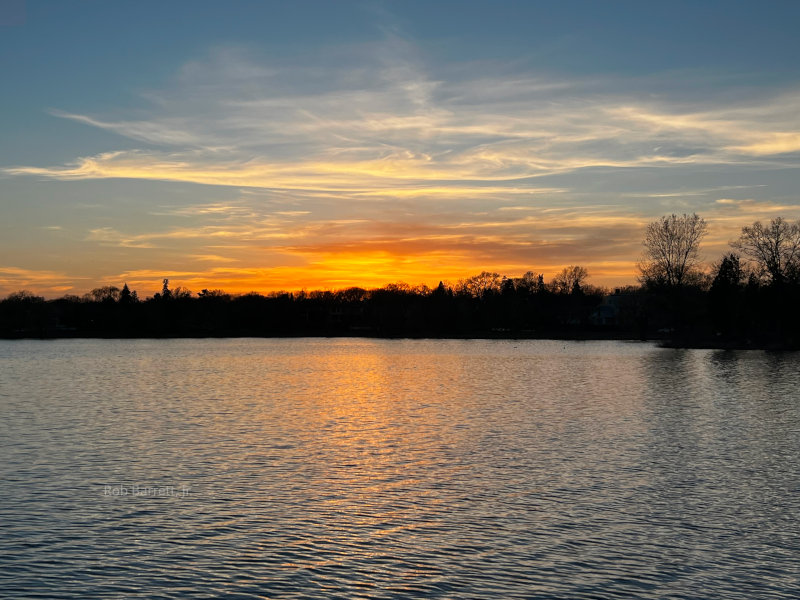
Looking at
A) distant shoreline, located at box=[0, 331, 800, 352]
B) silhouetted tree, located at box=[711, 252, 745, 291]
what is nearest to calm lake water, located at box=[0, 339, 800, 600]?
silhouetted tree, located at box=[711, 252, 745, 291]

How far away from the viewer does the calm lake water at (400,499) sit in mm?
12523

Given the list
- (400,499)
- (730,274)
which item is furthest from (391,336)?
(400,499)

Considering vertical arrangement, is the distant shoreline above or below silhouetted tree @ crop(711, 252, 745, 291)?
below

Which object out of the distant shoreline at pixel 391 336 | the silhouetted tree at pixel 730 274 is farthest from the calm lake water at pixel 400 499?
the distant shoreline at pixel 391 336

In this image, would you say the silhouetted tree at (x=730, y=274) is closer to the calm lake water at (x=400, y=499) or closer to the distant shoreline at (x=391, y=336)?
the distant shoreline at (x=391, y=336)

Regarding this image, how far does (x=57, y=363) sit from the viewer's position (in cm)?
7956

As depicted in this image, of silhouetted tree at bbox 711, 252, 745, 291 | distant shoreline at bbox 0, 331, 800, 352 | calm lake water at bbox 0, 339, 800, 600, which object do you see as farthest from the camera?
distant shoreline at bbox 0, 331, 800, 352

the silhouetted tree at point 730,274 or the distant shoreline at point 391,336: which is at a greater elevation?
the silhouetted tree at point 730,274

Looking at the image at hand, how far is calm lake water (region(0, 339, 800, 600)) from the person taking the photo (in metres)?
12.5

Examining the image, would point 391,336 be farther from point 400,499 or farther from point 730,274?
point 400,499

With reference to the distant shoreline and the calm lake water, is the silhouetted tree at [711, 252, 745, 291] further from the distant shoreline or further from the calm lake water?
the calm lake water

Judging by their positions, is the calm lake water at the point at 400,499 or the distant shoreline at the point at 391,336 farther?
the distant shoreline at the point at 391,336

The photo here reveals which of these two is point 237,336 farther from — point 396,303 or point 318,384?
point 318,384

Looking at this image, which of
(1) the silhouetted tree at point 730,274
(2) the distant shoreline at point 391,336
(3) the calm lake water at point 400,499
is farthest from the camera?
(2) the distant shoreline at point 391,336
